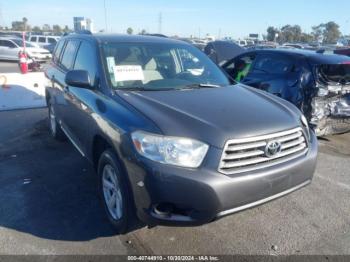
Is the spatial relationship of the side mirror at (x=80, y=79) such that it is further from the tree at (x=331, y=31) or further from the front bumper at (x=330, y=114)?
the tree at (x=331, y=31)

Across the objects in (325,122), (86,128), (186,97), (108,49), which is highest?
(108,49)

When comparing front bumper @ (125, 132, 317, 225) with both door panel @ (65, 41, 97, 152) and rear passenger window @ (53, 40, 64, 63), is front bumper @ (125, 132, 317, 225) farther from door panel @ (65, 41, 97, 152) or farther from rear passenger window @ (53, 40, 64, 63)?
rear passenger window @ (53, 40, 64, 63)

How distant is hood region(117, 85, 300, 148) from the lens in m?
2.60

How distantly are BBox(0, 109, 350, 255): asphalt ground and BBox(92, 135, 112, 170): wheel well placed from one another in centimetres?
52

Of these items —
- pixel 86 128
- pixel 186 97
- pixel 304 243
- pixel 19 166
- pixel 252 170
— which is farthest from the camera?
pixel 19 166

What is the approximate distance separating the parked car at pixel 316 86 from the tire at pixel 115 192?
3.41 m

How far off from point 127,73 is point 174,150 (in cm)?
136

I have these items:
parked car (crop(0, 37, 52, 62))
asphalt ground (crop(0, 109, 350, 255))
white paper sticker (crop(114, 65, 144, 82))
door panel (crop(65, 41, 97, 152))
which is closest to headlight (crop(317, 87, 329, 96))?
asphalt ground (crop(0, 109, 350, 255))

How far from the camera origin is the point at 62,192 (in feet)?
12.9

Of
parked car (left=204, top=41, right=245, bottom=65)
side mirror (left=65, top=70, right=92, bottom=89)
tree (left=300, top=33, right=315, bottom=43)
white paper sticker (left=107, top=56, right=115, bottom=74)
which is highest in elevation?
white paper sticker (left=107, top=56, right=115, bottom=74)

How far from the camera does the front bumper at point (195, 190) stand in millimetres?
2453

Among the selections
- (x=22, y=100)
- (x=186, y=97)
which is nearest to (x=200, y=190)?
(x=186, y=97)

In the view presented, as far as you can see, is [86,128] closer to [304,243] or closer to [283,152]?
[283,152]

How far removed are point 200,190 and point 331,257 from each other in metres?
1.39
